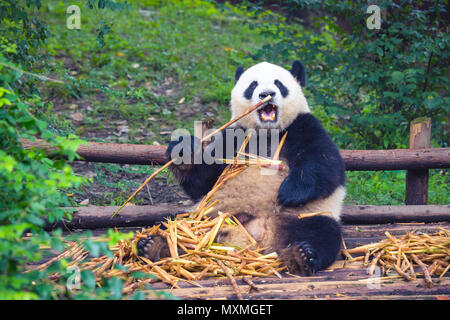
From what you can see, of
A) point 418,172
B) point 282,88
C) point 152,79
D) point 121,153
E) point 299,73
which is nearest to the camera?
point 282,88

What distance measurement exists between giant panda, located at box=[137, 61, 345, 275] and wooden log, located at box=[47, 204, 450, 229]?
→ 376 millimetres

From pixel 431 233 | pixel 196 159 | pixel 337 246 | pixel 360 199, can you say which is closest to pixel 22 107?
pixel 196 159

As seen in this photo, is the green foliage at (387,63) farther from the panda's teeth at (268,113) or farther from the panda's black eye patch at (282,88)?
the panda's teeth at (268,113)

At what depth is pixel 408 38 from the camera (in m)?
5.37

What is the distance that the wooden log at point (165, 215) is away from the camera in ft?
11.9

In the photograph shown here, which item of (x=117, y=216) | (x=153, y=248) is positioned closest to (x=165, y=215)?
(x=117, y=216)

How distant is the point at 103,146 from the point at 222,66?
4229 millimetres

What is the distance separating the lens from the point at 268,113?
11.2ft

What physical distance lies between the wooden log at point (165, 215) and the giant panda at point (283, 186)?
1.23ft

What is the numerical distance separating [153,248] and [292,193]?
3.08 ft

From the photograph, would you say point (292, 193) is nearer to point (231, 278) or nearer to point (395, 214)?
point (231, 278)

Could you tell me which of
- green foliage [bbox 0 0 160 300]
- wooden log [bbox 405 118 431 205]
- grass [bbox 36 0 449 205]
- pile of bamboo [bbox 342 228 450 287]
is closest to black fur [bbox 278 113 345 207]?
pile of bamboo [bbox 342 228 450 287]
